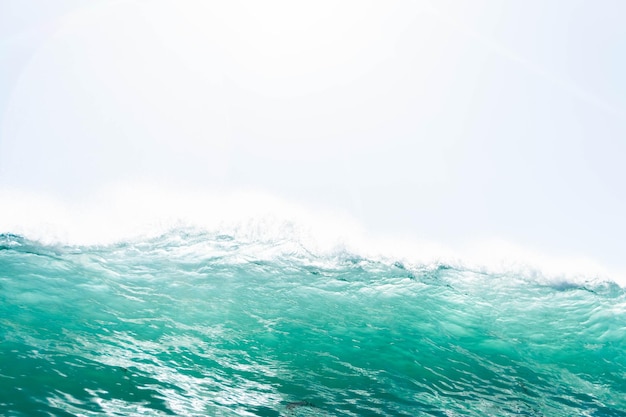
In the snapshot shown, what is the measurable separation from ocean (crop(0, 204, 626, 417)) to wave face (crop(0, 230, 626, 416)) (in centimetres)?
5

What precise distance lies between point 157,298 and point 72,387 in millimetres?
5549

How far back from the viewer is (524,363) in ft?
36.2

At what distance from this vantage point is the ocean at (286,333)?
717 centimetres

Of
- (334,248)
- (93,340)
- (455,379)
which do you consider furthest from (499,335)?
(93,340)

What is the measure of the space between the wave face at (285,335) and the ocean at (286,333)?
0.16ft

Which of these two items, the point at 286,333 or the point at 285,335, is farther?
Result: the point at 286,333

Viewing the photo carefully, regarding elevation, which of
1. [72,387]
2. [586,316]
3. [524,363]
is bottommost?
[72,387]

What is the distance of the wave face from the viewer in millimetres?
7152

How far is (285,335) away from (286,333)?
12 centimetres

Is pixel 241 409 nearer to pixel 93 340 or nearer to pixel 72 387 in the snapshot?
pixel 72 387

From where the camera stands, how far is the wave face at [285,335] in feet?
23.5

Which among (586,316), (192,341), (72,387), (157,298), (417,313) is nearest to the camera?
(72,387)

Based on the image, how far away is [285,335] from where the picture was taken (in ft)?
36.0

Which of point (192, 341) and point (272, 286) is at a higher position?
point (272, 286)
